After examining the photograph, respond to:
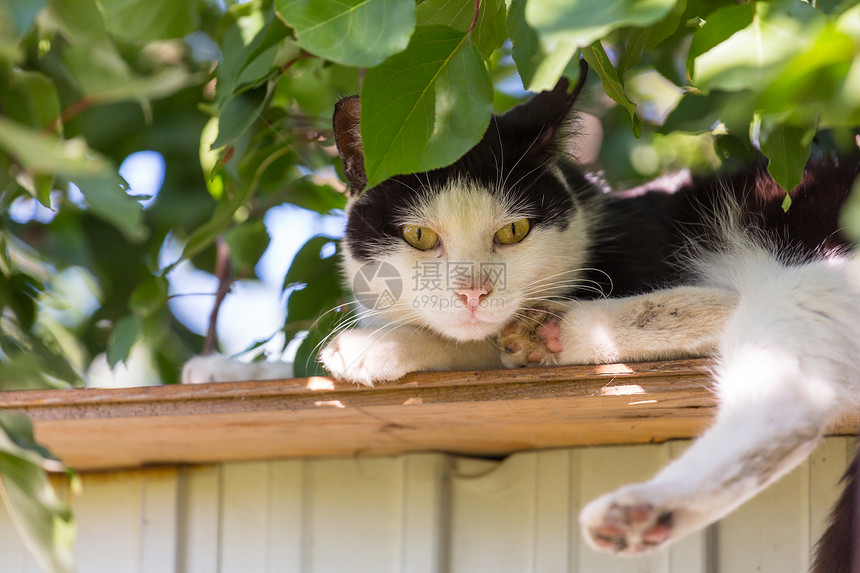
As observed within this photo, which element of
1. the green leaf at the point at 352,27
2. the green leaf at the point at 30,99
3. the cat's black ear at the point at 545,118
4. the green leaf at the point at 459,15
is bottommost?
the green leaf at the point at 352,27

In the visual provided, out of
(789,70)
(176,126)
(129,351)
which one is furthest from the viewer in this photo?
(176,126)

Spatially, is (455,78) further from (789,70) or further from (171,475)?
(171,475)

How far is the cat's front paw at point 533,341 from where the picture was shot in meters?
1.40

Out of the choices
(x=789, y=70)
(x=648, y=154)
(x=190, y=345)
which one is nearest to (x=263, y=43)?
(x=789, y=70)

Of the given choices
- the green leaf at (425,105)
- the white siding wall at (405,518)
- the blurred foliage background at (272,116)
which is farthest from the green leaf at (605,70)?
the white siding wall at (405,518)

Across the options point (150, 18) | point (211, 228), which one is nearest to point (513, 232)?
point (211, 228)

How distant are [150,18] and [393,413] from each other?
2.78 ft

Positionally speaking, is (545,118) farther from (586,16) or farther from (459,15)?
(586,16)

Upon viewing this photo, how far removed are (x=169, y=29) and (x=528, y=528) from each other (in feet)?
3.98

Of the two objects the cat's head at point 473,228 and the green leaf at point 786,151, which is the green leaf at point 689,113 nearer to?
the cat's head at point 473,228

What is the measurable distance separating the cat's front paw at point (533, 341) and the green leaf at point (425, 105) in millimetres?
435

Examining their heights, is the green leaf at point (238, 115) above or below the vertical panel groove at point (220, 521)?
above

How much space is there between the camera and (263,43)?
56.0 inches

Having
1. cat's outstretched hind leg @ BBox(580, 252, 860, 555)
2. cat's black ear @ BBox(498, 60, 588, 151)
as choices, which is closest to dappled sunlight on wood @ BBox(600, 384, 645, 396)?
cat's outstretched hind leg @ BBox(580, 252, 860, 555)
